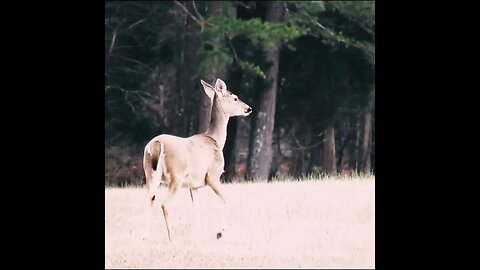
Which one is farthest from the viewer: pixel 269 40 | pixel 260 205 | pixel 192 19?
pixel 192 19

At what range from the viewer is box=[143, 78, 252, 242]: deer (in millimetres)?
6496

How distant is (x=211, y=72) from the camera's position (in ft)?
60.6

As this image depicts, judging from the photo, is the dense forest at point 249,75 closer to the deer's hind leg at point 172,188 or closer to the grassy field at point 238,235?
the grassy field at point 238,235

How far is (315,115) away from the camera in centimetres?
2167

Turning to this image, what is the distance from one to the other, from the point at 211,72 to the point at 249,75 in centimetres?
91

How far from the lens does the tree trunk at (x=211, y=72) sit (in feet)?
57.0

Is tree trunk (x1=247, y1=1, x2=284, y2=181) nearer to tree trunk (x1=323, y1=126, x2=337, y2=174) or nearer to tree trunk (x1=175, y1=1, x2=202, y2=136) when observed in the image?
tree trunk (x1=175, y1=1, x2=202, y2=136)

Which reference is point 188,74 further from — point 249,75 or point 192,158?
point 192,158

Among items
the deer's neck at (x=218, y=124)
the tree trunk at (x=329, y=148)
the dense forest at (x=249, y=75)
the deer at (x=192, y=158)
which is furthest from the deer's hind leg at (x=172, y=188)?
the tree trunk at (x=329, y=148)

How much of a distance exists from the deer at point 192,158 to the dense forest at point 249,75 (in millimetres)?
10201

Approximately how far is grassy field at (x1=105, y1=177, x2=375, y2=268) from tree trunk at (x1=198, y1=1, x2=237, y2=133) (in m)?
8.58

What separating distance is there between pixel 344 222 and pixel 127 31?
532 inches
